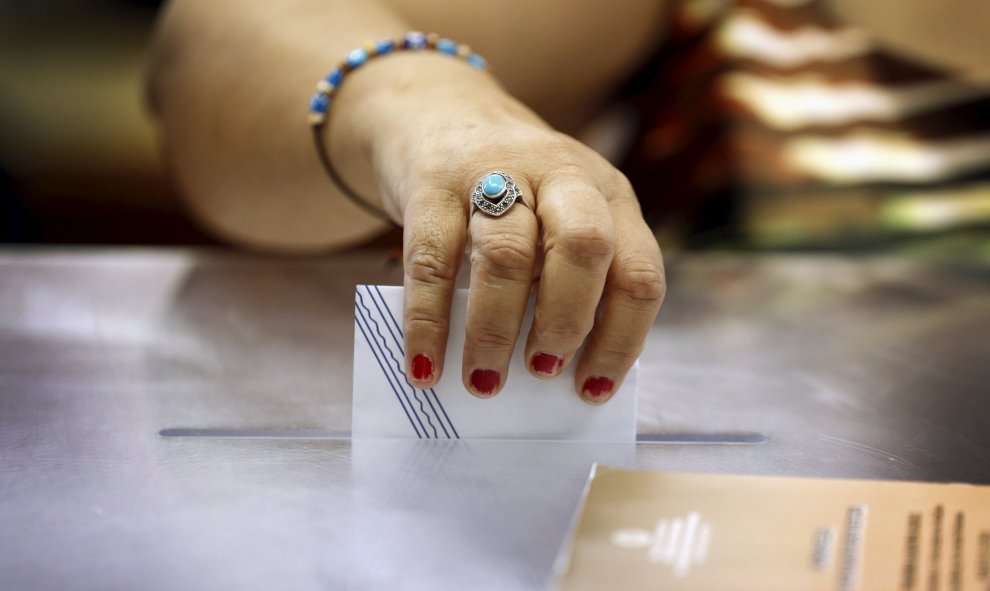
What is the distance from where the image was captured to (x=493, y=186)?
22.5 inches

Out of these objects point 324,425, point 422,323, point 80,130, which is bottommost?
point 80,130

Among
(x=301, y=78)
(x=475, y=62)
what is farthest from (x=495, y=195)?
(x=301, y=78)

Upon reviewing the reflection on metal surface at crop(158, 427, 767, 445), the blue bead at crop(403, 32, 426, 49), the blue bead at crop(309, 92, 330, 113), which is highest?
the blue bead at crop(403, 32, 426, 49)

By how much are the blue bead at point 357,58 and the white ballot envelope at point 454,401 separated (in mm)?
345

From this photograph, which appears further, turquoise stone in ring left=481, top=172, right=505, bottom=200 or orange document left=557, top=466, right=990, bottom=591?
turquoise stone in ring left=481, top=172, right=505, bottom=200

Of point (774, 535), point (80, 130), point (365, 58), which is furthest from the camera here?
point (80, 130)

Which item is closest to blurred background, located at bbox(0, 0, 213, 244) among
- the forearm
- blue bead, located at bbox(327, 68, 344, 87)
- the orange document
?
the forearm

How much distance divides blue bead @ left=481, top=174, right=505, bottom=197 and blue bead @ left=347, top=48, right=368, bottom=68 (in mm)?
340

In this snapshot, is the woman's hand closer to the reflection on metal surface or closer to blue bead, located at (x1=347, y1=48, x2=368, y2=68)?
the reflection on metal surface

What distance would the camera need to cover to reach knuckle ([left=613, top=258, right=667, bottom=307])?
0.57 meters

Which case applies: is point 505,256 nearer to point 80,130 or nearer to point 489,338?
point 489,338

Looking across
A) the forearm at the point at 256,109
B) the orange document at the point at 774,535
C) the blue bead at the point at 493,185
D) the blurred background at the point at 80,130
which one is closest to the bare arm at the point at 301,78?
the forearm at the point at 256,109

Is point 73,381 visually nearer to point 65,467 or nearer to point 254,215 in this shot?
point 65,467

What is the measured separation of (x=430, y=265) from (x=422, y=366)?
58 millimetres
